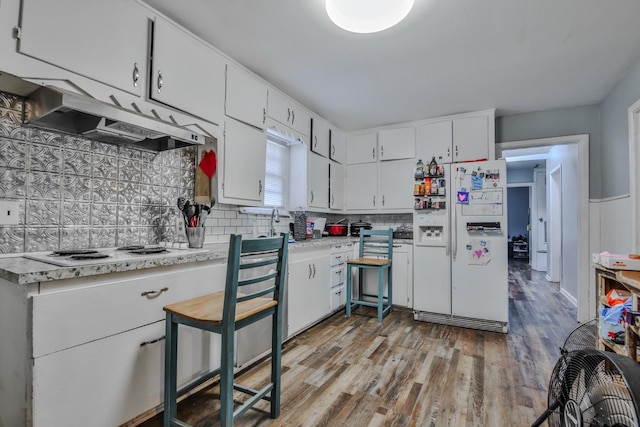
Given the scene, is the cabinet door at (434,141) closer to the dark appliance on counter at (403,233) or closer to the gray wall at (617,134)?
the dark appliance on counter at (403,233)

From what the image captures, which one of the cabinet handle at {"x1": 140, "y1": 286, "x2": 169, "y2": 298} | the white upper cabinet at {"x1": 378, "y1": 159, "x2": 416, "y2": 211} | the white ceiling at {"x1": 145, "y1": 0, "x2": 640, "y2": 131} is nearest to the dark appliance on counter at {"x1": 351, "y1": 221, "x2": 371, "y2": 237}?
the white upper cabinet at {"x1": 378, "y1": 159, "x2": 416, "y2": 211}

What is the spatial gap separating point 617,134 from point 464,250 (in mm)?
1804

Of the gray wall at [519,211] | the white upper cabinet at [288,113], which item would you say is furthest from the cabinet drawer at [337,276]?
the gray wall at [519,211]

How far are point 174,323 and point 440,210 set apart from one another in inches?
113

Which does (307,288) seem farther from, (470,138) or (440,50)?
(470,138)

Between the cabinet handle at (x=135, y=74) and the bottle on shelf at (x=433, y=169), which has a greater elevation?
the cabinet handle at (x=135, y=74)

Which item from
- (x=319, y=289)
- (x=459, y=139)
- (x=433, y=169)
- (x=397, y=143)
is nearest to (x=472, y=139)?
(x=459, y=139)

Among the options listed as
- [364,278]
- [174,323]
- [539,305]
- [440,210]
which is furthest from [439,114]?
[174,323]

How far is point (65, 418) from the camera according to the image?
49.6 inches

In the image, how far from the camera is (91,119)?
169 cm

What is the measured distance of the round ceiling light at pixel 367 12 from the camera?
5.57 ft

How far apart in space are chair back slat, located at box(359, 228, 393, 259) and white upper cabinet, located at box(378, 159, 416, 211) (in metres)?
0.56

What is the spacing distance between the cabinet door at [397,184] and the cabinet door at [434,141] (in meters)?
0.21

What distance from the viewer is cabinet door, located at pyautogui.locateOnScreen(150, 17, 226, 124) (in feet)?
6.49
